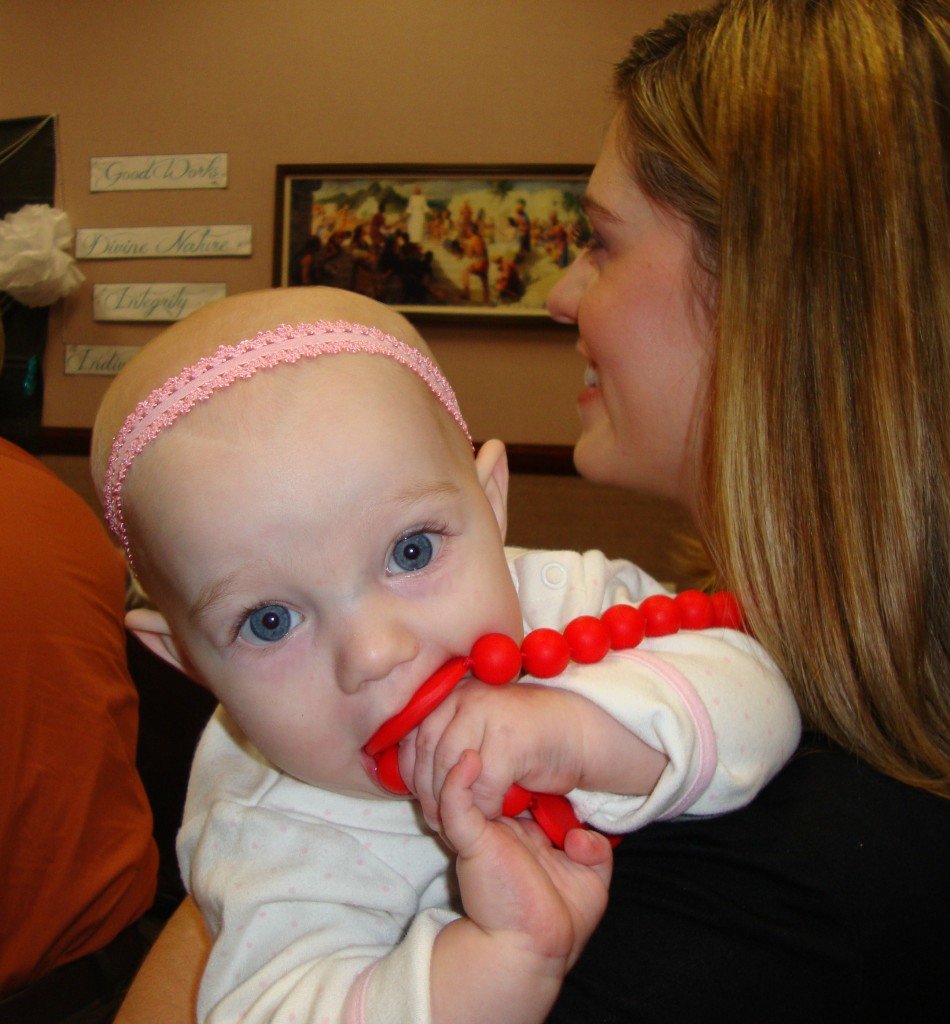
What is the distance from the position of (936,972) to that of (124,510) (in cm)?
85

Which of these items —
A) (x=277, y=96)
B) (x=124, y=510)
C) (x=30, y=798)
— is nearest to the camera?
(x=124, y=510)

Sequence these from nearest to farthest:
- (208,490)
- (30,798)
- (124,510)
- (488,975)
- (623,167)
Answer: (488,975) < (208,490) < (124,510) < (623,167) < (30,798)

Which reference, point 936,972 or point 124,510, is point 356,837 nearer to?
point 124,510

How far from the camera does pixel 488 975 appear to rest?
0.67 metres

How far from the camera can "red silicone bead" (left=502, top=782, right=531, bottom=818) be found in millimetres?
720

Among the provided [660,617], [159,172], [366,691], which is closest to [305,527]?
[366,691]

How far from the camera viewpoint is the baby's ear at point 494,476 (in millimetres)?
985

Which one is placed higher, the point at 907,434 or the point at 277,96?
the point at 277,96

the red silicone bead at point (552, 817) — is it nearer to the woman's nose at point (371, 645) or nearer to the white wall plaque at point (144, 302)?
the woman's nose at point (371, 645)

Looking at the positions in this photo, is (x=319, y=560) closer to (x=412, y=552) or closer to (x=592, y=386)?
Answer: (x=412, y=552)

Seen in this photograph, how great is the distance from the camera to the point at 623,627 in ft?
2.86

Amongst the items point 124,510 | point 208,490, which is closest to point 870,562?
point 208,490

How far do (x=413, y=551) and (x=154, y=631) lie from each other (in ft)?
1.26

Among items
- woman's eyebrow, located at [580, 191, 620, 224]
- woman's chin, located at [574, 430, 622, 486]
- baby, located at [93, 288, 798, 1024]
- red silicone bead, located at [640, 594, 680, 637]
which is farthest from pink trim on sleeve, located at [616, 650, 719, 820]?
woman's eyebrow, located at [580, 191, 620, 224]
